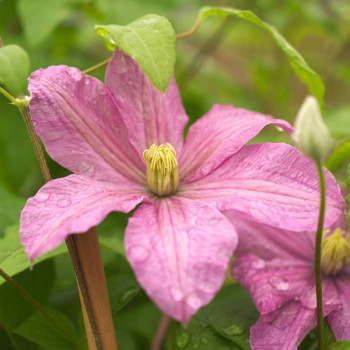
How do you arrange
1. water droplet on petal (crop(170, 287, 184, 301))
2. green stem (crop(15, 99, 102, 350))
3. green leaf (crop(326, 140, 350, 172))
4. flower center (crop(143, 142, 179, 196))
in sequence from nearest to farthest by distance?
water droplet on petal (crop(170, 287, 184, 301))
green stem (crop(15, 99, 102, 350))
flower center (crop(143, 142, 179, 196))
green leaf (crop(326, 140, 350, 172))

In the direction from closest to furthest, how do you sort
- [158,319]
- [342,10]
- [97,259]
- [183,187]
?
[97,259] → [183,187] → [158,319] → [342,10]

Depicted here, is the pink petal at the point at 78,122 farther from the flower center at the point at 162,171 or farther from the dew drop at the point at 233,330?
the dew drop at the point at 233,330

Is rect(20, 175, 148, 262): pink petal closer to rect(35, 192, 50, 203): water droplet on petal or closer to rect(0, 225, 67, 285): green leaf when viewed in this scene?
rect(35, 192, 50, 203): water droplet on petal

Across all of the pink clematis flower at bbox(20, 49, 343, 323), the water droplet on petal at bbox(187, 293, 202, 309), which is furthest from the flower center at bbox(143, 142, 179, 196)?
the water droplet on petal at bbox(187, 293, 202, 309)

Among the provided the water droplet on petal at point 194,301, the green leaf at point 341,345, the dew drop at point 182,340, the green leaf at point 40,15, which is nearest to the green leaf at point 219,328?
the dew drop at point 182,340

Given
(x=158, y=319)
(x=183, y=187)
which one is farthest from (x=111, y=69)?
(x=158, y=319)

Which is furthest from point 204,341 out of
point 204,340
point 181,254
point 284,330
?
point 181,254

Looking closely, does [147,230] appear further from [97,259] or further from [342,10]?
[342,10]
